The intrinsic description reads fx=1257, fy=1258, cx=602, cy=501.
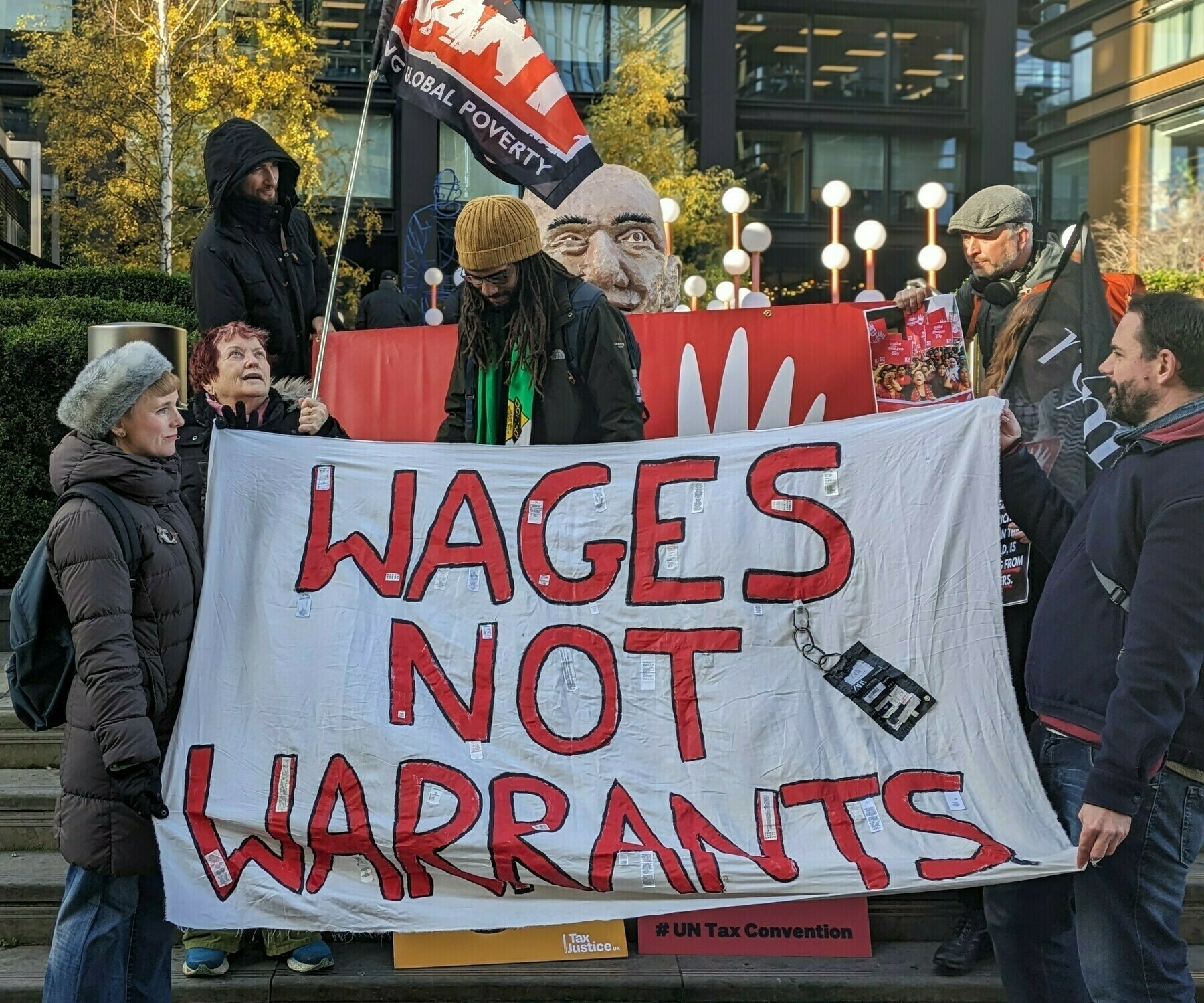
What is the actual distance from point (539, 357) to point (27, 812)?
8.17 feet

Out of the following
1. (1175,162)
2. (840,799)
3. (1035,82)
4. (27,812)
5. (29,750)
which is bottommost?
(27,812)

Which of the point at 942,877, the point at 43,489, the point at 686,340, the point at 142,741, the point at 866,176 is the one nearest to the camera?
the point at 142,741

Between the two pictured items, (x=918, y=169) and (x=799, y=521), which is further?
(x=918, y=169)

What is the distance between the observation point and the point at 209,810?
331 centimetres

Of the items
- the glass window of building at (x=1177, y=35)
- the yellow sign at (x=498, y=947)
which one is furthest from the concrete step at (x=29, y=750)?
the glass window of building at (x=1177, y=35)

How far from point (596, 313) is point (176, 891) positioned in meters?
2.05

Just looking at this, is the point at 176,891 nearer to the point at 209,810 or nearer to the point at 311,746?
the point at 209,810

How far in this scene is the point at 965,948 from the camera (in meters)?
3.84

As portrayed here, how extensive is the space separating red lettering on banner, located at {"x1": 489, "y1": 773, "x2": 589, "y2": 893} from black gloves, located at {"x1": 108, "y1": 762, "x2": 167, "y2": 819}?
0.84 meters

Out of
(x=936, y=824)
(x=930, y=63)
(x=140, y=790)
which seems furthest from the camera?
(x=930, y=63)

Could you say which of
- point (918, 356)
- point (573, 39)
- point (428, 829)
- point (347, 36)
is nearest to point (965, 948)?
point (428, 829)

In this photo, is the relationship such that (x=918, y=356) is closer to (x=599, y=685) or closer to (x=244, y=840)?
(x=599, y=685)

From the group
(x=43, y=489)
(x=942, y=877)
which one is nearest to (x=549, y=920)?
(x=942, y=877)

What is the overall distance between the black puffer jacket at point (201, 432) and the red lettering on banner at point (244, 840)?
67 cm
